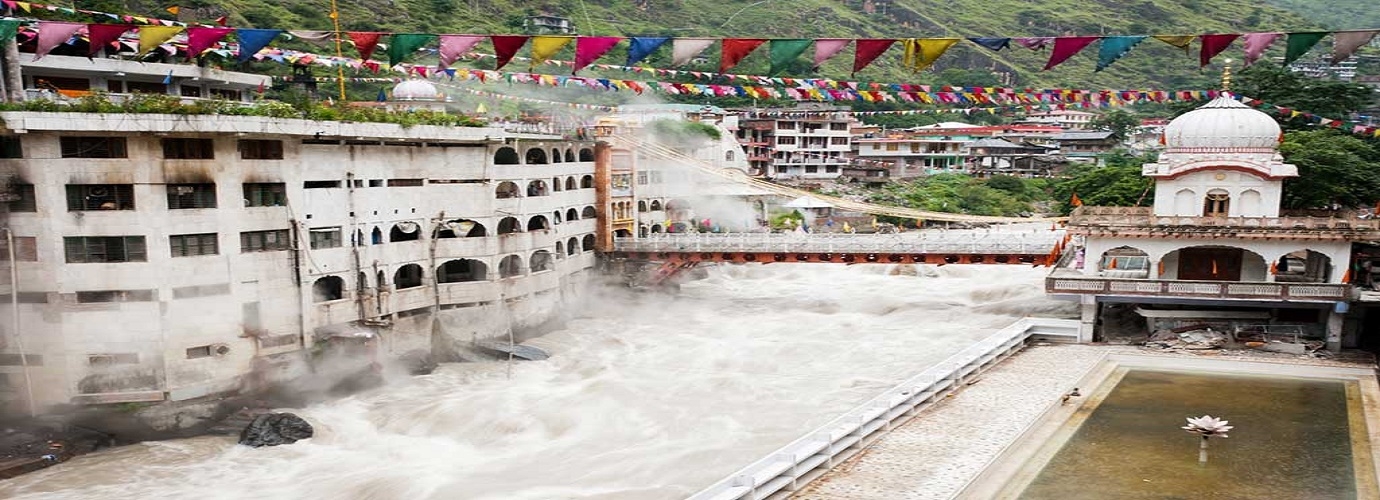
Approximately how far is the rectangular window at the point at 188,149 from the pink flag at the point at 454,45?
324 inches

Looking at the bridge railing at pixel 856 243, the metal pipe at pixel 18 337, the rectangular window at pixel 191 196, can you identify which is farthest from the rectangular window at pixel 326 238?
the bridge railing at pixel 856 243

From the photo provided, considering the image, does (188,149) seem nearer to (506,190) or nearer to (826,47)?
(506,190)

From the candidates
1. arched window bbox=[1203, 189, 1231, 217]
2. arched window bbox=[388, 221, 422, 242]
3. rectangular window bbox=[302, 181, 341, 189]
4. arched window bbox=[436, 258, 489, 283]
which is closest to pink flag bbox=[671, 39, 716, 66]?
rectangular window bbox=[302, 181, 341, 189]

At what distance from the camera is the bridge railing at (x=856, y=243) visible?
41656 millimetres

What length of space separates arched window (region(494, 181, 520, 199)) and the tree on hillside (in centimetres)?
3565

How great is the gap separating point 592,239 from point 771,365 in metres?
15.7

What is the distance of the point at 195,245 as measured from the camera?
28.9m

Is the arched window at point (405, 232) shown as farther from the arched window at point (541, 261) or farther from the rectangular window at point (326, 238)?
the arched window at point (541, 261)

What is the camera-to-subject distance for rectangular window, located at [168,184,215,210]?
28.7 metres

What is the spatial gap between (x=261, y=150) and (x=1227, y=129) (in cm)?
3317

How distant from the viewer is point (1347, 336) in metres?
31.8

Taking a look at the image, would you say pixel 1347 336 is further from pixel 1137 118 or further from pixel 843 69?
pixel 843 69

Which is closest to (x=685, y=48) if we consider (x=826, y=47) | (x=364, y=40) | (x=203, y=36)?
(x=826, y=47)

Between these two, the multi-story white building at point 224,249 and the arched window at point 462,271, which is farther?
the arched window at point 462,271
